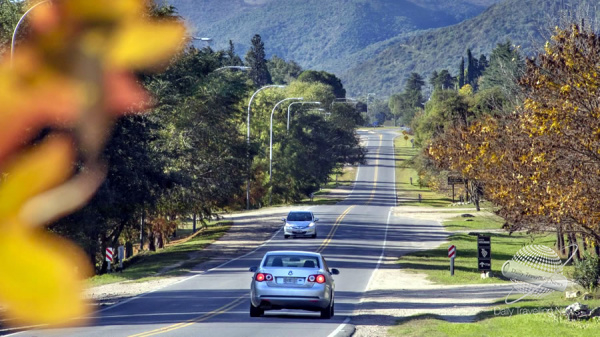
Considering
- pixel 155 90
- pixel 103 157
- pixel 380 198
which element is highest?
pixel 155 90

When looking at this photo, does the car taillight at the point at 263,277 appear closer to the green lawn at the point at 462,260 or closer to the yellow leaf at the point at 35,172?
the yellow leaf at the point at 35,172

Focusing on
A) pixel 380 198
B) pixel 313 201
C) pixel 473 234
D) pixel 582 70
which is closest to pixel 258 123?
pixel 313 201

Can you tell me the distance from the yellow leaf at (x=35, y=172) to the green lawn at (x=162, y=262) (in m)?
5.63

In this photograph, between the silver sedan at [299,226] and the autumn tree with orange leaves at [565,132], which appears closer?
the autumn tree with orange leaves at [565,132]

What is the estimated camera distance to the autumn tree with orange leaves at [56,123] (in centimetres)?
979

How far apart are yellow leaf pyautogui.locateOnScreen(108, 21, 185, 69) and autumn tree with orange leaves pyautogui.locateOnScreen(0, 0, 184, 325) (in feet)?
0.31

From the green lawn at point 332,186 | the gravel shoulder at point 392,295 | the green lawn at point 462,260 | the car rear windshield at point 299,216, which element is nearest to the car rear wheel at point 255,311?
the gravel shoulder at point 392,295

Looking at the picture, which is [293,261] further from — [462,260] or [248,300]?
[462,260]

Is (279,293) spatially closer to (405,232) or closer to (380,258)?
(380,258)

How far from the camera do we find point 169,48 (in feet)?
143

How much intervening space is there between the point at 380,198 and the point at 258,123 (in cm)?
2027

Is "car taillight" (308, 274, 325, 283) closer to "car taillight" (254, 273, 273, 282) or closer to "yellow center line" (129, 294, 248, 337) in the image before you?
"car taillight" (254, 273, 273, 282)

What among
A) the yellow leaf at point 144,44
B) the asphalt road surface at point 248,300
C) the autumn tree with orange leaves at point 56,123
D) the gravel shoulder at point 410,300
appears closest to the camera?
the autumn tree with orange leaves at point 56,123

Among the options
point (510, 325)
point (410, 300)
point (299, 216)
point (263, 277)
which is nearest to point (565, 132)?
point (510, 325)
